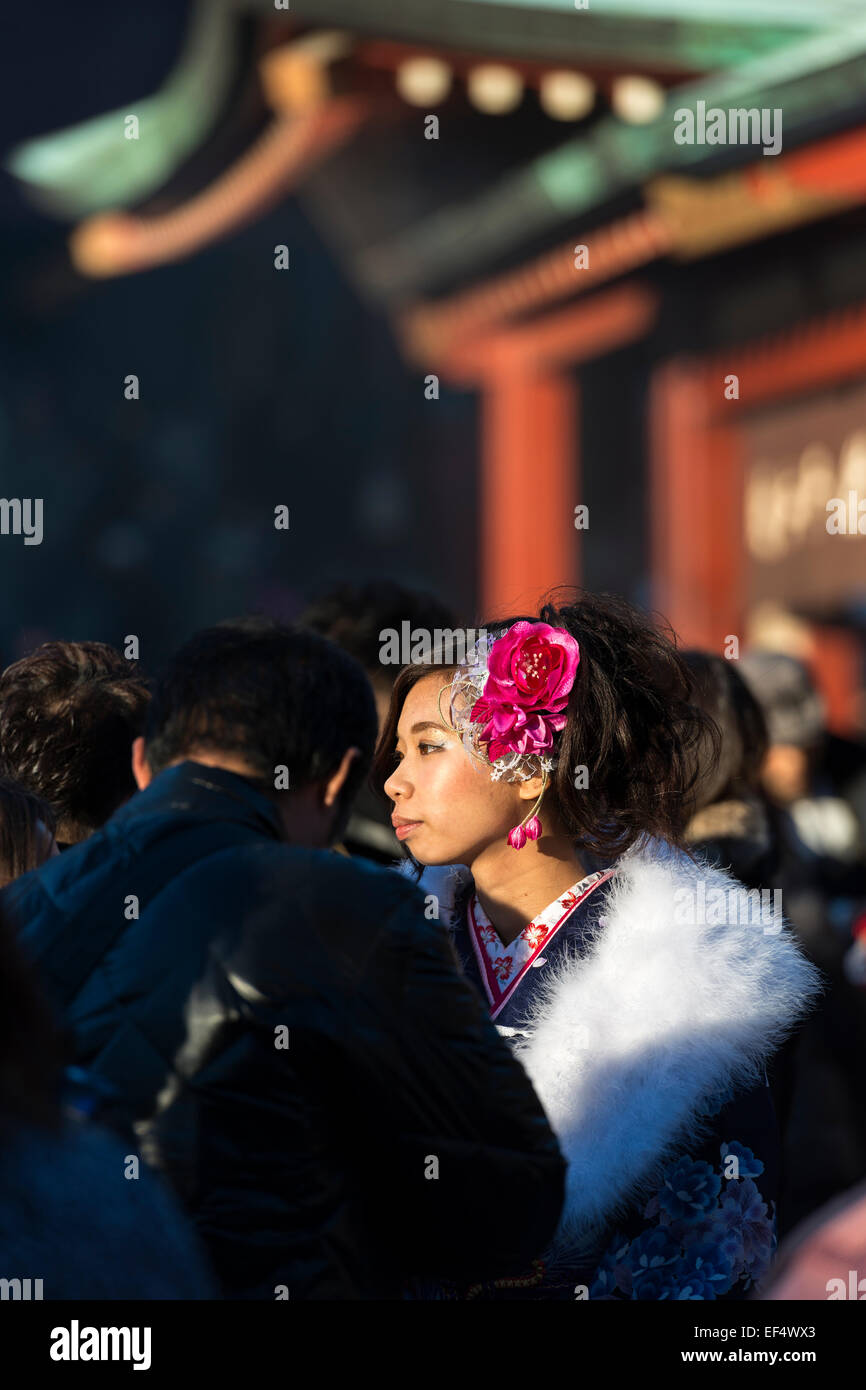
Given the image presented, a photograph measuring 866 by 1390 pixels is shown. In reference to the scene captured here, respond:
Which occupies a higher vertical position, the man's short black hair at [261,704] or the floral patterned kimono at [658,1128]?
the man's short black hair at [261,704]

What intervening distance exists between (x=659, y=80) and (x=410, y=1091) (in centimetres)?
714

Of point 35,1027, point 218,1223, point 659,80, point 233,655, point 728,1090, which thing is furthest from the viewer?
point 659,80

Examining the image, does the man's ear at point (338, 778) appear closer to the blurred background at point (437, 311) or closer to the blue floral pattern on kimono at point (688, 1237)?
the blue floral pattern on kimono at point (688, 1237)

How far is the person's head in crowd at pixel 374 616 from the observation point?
2.92 meters

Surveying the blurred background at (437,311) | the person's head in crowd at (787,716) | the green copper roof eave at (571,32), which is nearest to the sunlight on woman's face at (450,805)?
the blurred background at (437,311)

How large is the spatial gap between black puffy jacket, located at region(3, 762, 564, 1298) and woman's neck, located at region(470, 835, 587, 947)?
0.61m

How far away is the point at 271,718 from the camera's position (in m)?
1.61

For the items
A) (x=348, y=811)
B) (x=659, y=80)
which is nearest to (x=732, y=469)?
(x=659, y=80)

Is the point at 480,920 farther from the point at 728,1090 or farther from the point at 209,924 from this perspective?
the point at 209,924

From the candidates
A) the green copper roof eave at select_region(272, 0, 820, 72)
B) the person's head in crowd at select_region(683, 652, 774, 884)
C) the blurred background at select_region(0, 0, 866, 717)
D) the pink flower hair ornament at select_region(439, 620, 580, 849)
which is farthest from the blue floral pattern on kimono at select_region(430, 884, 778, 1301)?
the green copper roof eave at select_region(272, 0, 820, 72)

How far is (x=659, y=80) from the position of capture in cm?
771

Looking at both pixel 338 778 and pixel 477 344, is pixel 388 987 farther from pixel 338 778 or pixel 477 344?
pixel 477 344

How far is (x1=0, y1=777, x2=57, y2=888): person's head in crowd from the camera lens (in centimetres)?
198

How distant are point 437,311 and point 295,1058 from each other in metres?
8.51
